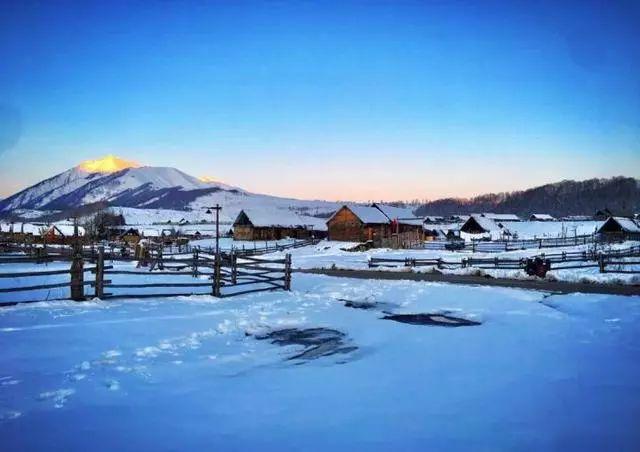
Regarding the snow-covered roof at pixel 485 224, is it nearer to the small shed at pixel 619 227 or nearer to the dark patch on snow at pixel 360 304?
the small shed at pixel 619 227

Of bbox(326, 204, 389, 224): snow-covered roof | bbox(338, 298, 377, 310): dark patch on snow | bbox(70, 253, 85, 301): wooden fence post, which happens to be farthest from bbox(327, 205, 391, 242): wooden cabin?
bbox(70, 253, 85, 301): wooden fence post

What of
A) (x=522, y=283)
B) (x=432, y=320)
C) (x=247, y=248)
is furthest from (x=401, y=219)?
(x=432, y=320)

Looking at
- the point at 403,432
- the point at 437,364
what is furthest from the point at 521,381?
the point at 403,432

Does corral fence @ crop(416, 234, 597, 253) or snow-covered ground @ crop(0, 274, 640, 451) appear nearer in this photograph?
snow-covered ground @ crop(0, 274, 640, 451)

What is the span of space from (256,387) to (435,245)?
61.6m

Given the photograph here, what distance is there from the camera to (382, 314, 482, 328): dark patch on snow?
12.6 m

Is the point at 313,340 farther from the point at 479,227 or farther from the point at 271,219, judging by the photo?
the point at 479,227

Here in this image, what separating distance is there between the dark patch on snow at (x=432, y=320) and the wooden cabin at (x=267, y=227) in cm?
7249

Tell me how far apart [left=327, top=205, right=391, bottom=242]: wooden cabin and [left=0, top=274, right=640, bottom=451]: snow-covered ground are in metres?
61.4

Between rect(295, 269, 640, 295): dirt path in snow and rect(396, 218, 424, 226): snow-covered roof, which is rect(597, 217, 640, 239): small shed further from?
rect(295, 269, 640, 295): dirt path in snow

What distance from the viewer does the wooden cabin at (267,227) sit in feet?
282

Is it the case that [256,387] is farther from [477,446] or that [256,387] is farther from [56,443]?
[477,446]

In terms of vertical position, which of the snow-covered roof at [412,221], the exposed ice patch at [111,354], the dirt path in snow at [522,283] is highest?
the snow-covered roof at [412,221]

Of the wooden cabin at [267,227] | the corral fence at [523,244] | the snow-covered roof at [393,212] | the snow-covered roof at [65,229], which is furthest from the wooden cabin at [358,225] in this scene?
the snow-covered roof at [65,229]
